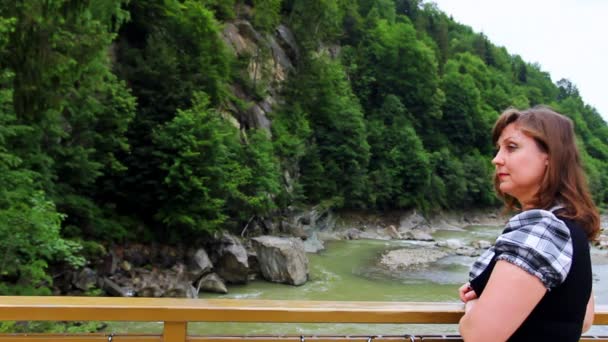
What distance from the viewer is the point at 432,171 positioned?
125 ft

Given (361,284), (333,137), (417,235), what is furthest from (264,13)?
(361,284)

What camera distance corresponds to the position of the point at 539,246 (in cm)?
109

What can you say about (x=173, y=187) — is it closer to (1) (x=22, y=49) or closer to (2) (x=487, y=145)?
(1) (x=22, y=49)

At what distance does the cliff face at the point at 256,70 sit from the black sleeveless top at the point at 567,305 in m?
21.8

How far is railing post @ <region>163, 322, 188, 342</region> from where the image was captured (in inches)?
60.1

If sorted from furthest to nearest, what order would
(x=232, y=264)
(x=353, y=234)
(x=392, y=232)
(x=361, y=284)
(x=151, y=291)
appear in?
(x=392, y=232) < (x=353, y=234) < (x=361, y=284) < (x=232, y=264) < (x=151, y=291)

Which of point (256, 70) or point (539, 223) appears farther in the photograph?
point (256, 70)

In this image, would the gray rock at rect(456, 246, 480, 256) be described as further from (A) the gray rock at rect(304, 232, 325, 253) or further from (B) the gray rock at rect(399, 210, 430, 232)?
(A) the gray rock at rect(304, 232, 325, 253)

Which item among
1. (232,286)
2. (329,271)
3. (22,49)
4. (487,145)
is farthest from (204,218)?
(487,145)

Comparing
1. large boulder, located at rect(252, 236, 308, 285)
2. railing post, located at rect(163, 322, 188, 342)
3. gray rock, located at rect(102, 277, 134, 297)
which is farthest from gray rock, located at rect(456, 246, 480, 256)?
railing post, located at rect(163, 322, 188, 342)

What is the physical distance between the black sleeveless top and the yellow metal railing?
0.41 m

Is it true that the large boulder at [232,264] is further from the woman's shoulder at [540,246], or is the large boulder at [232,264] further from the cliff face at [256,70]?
the woman's shoulder at [540,246]

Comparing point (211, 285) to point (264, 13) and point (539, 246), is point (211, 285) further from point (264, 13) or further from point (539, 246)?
point (264, 13)

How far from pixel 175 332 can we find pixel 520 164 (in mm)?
1240
